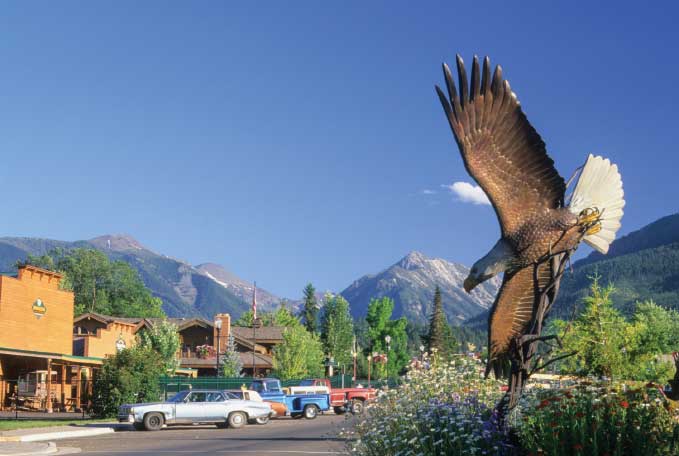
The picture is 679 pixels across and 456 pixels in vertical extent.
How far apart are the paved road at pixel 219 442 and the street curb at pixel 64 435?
2.68 feet

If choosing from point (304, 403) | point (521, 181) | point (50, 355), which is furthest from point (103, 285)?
point (521, 181)

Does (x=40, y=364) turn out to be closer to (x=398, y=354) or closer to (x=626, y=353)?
(x=626, y=353)

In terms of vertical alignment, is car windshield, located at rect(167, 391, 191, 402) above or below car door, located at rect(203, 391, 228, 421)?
above

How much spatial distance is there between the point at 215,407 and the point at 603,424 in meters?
23.0

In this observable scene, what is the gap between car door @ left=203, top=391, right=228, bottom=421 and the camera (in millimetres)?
29469

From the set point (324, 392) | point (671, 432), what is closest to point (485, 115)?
point (671, 432)

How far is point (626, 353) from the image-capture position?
116ft

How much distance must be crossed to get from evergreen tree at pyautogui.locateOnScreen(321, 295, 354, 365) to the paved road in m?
69.1

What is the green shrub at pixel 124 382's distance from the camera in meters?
34.9

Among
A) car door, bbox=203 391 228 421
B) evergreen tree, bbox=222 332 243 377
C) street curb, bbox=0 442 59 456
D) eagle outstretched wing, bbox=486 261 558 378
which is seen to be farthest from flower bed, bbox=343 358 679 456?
evergreen tree, bbox=222 332 243 377

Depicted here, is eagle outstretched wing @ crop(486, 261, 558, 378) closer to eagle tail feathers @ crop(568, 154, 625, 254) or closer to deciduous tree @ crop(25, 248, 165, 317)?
eagle tail feathers @ crop(568, 154, 625, 254)

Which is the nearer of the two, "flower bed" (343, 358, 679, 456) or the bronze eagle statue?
"flower bed" (343, 358, 679, 456)

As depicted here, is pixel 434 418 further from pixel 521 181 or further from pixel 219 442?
pixel 219 442

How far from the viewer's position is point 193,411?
29.2m
